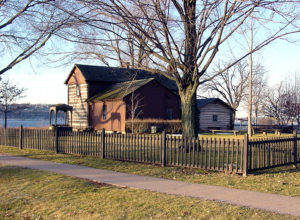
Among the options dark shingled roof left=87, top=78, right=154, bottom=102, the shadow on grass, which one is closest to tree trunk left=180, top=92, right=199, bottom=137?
the shadow on grass

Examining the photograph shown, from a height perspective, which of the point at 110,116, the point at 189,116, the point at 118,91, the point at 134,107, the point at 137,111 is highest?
the point at 118,91

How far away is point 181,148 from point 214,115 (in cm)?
2848

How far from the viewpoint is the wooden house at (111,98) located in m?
32.4

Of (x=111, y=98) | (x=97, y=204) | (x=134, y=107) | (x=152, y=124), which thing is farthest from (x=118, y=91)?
(x=97, y=204)

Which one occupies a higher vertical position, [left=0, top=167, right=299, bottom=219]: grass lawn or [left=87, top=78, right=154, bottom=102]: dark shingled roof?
[left=87, top=78, right=154, bottom=102]: dark shingled roof

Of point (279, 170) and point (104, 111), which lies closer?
point (279, 170)

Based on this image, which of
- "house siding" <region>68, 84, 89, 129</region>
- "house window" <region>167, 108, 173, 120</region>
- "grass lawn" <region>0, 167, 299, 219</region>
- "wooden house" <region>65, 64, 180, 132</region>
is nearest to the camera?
"grass lawn" <region>0, 167, 299, 219</region>

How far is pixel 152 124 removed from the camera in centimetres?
3198

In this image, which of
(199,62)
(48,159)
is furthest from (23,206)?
(199,62)

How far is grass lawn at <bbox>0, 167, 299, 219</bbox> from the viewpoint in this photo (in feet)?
21.6

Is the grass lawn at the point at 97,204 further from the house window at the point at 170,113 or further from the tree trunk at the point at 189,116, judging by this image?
the house window at the point at 170,113

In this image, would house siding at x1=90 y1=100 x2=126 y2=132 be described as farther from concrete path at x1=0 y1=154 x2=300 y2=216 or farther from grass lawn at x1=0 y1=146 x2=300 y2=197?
concrete path at x1=0 y1=154 x2=300 y2=216

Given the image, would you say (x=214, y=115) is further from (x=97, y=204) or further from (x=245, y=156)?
(x=97, y=204)

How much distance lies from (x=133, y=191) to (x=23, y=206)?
258 centimetres
